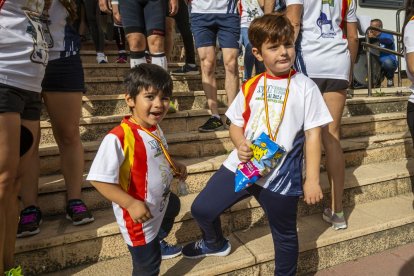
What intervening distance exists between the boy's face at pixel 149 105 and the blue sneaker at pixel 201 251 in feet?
3.07

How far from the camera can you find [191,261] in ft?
7.22

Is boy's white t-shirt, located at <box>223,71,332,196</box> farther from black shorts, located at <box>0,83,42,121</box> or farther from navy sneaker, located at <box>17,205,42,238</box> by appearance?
navy sneaker, located at <box>17,205,42,238</box>

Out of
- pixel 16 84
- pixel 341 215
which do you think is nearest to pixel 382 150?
pixel 341 215

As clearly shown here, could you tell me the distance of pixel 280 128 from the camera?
187cm

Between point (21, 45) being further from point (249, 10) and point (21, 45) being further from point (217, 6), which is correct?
point (249, 10)

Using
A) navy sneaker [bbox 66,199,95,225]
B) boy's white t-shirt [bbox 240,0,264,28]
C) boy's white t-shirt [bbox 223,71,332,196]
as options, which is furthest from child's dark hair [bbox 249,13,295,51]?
boy's white t-shirt [bbox 240,0,264,28]

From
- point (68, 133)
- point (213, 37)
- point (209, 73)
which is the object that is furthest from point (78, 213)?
point (213, 37)

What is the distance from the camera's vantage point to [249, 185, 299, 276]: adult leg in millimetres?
1909

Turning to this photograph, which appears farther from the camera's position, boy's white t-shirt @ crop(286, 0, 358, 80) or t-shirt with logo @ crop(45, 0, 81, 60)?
boy's white t-shirt @ crop(286, 0, 358, 80)

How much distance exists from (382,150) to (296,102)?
2.18 meters

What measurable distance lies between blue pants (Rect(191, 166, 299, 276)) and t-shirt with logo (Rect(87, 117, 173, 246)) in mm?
339

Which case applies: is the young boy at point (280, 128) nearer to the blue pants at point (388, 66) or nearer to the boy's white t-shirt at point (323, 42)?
the boy's white t-shirt at point (323, 42)

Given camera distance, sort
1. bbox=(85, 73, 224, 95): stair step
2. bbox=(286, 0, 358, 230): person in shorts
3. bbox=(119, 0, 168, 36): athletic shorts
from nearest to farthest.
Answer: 1. bbox=(286, 0, 358, 230): person in shorts
2. bbox=(119, 0, 168, 36): athletic shorts
3. bbox=(85, 73, 224, 95): stair step

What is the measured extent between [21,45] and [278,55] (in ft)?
4.09
